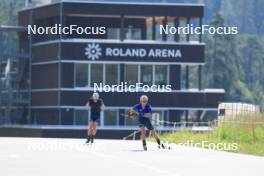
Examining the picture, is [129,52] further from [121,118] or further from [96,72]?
[121,118]

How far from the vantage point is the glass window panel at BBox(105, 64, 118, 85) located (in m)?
71.0

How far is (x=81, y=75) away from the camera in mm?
70875

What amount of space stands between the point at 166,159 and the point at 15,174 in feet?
19.3

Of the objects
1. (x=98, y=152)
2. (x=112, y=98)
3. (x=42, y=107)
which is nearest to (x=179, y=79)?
(x=112, y=98)

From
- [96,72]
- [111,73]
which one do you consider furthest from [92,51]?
[111,73]

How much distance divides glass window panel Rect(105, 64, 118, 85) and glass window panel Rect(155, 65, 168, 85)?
9.07ft

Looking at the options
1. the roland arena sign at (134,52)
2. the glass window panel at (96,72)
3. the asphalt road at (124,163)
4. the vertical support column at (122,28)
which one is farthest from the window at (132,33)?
the asphalt road at (124,163)

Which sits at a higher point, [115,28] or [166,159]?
[115,28]

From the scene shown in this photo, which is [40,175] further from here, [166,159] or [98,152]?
[98,152]

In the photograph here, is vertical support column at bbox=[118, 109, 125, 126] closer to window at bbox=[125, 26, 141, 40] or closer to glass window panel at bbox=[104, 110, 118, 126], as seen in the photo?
glass window panel at bbox=[104, 110, 118, 126]

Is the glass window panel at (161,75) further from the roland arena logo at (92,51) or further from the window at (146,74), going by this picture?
the roland arena logo at (92,51)

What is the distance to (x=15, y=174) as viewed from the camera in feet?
59.1

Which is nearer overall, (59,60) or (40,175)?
(40,175)

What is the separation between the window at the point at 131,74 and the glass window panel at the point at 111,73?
2.55 feet
